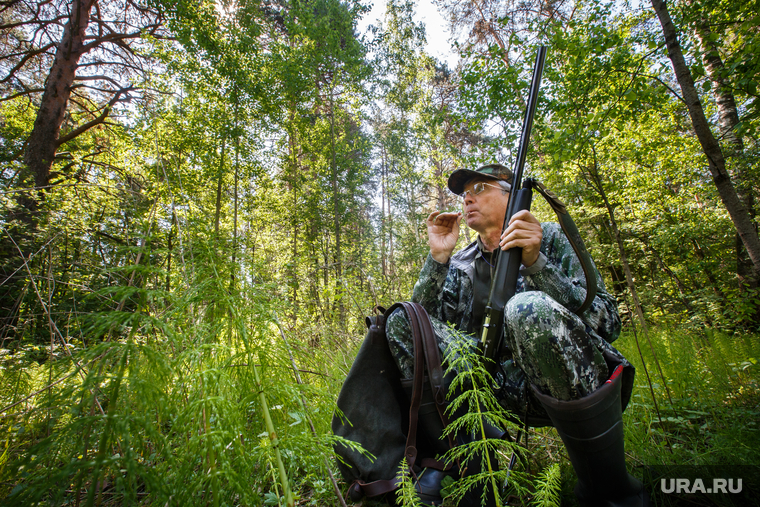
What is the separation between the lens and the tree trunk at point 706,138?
2.45m

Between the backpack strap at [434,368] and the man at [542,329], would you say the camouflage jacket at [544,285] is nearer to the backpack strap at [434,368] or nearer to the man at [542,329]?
the man at [542,329]

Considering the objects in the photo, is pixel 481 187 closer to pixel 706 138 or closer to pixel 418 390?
pixel 418 390

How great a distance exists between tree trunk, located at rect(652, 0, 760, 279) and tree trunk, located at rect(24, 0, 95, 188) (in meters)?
11.4

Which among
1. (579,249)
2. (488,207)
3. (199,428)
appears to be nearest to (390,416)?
(199,428)

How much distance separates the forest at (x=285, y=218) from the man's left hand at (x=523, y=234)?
1022 millimetres

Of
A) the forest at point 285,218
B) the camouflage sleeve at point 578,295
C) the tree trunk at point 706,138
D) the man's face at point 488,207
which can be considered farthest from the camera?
the tree trunk at point 706,138

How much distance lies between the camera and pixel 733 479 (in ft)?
4.39

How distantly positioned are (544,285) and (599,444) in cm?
77

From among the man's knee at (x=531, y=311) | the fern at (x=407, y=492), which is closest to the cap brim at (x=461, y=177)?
the man's knee at (x=531, y=311)

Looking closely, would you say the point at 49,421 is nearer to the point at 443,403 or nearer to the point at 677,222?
the point at 443,403

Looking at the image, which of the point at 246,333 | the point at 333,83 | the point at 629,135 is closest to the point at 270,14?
the point at 333,83

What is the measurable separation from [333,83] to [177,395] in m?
9.57

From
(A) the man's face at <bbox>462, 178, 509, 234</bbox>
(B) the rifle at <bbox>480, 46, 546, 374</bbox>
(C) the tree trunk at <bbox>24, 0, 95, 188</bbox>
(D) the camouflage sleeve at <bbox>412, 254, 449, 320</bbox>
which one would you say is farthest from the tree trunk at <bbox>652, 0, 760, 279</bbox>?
(C) the tree trunk at <bbox>24, 0, 95, 188</bbox>

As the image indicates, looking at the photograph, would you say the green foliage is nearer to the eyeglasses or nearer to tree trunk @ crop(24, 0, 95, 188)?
the eyeglasses
